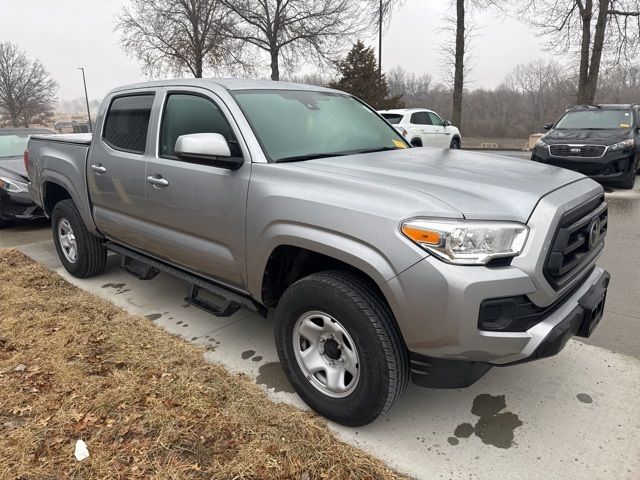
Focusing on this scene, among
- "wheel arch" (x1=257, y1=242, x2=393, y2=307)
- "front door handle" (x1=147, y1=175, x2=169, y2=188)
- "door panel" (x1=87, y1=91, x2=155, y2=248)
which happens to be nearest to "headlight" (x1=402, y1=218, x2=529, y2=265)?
"wheel arch" (x1=257, y1=242, x2=393, y2=307)

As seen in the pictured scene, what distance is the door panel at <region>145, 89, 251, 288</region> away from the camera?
2838 mm

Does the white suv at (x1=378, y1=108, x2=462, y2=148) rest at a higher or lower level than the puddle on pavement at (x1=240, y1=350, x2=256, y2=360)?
higher

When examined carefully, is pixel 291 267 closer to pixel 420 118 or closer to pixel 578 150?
pixel 578 150

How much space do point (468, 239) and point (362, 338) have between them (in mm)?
683

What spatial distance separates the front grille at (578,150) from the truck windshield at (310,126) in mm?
6417

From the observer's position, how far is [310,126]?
3205 mm

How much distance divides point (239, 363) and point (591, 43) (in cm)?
1931

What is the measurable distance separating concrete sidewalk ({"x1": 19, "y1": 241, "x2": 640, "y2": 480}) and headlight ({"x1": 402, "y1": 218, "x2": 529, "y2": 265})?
1.02 metres

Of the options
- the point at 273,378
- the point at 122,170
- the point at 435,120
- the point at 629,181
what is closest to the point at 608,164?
the point at 629,181

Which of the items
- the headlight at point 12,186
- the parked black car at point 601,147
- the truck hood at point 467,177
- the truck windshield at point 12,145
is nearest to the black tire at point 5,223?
the headlight at point 12,186

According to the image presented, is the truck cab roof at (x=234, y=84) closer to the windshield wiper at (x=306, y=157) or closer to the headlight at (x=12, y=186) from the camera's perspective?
the windshield wiper at (x=306, y=157)

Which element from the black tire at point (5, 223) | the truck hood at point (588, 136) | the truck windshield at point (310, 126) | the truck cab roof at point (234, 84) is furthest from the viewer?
the truck hood at point (588, 136)

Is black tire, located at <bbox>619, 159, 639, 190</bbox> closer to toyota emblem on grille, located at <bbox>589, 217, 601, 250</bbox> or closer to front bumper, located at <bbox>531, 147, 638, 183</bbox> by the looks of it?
front bumper, located at <bbox>531, 147, 638, 183</bbox>

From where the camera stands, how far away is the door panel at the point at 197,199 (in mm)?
2838
